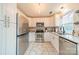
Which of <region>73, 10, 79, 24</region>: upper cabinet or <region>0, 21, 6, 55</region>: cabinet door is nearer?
<region>0, 21, 6, 55</region>: cabinet door

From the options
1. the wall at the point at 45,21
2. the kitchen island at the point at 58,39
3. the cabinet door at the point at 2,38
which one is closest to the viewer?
the cabinet door at the point at 2,38

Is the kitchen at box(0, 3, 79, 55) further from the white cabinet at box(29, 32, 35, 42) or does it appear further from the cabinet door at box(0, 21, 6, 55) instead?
the cabinet door at box(0, 21, 6, 55)

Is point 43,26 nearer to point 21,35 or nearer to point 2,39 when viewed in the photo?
point 21,35

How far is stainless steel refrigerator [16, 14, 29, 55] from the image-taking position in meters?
1.92

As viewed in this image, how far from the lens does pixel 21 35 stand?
2014mm

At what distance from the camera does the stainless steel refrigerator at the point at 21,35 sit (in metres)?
1.92

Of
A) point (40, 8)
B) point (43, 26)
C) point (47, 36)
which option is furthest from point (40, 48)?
point (40, 8)

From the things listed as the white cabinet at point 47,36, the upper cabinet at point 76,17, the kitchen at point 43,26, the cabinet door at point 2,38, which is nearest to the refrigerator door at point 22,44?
the kitchen at point 43,26

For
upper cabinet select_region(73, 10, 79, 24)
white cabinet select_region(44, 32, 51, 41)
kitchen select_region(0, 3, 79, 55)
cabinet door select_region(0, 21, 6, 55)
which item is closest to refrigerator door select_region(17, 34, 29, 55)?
kitchen select_region(0, 3, 79, 55)

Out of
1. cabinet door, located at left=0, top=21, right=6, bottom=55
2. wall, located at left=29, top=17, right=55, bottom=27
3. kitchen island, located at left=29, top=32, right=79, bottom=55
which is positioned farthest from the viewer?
wall, located at left=29, top=17, right=55, bottom=27

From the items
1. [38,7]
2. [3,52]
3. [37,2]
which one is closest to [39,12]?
[38,7]

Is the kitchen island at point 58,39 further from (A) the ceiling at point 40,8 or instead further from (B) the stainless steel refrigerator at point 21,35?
(A) the ceiling at point 40,8

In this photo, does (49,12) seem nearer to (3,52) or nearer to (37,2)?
(37,2)

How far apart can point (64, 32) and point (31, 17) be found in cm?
71
